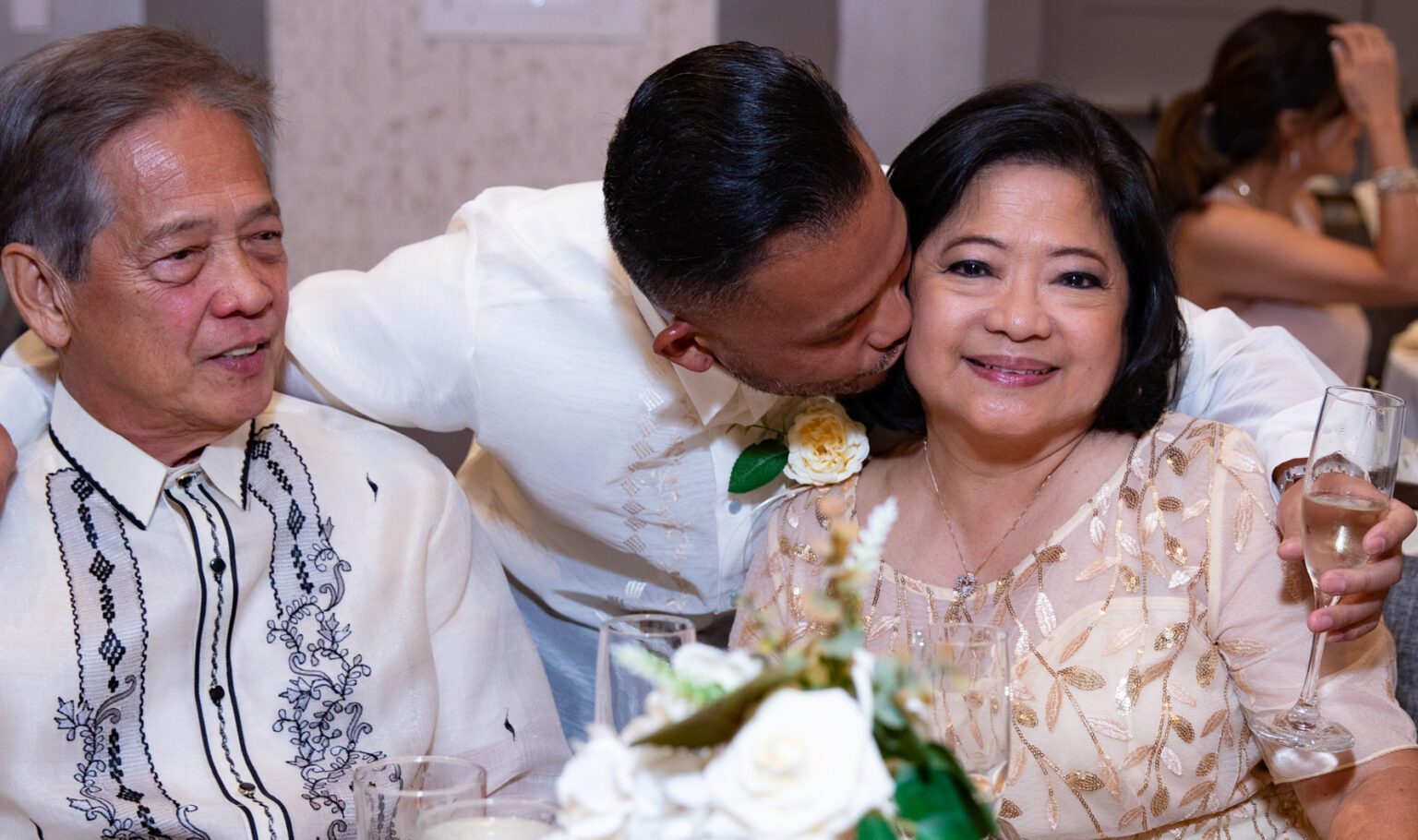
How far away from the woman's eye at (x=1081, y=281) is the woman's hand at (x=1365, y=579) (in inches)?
14.7

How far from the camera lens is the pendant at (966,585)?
6.01 ft

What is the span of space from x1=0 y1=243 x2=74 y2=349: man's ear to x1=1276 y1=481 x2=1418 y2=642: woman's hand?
1.42m

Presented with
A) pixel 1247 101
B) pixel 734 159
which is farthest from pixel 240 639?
pixel 1247 101

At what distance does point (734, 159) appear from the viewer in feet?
5.39

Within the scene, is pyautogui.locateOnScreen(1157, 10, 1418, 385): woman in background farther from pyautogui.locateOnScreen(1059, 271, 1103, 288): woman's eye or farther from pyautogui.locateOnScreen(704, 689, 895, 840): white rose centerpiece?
pyautogui.locateOnScreen(704, 689, 895, 840): white rose centerpiece

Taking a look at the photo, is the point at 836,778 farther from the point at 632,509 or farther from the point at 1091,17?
the point at 1091,17

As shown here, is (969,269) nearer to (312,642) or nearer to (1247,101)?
(312,642)

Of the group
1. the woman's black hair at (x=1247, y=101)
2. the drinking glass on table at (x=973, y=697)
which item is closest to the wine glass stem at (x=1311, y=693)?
the drinking glass on table at (x=973, y=697)

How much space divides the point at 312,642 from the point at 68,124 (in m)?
0.68

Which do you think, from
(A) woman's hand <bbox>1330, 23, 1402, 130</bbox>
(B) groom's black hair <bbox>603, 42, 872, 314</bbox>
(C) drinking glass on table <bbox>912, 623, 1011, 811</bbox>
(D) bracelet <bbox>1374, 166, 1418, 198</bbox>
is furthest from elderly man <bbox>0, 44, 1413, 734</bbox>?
(D) bracelet <bbox>1374, 166, 1418, 198</bbox>

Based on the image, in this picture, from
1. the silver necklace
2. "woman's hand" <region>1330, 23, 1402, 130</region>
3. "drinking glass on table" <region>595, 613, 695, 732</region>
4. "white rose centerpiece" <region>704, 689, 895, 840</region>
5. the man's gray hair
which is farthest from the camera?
"woman's hand" <region>1330, 23, 1402, 130</region>

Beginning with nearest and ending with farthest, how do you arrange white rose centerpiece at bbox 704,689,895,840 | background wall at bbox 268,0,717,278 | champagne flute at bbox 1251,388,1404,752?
white rose centerpiece at bbox 704,689,895,840
champagne flute at bbox 1251,388,1404,752
background wall at bbox 268,0,717,278

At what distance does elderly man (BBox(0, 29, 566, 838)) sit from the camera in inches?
63.1

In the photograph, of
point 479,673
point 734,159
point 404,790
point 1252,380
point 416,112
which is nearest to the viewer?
point 404,790
